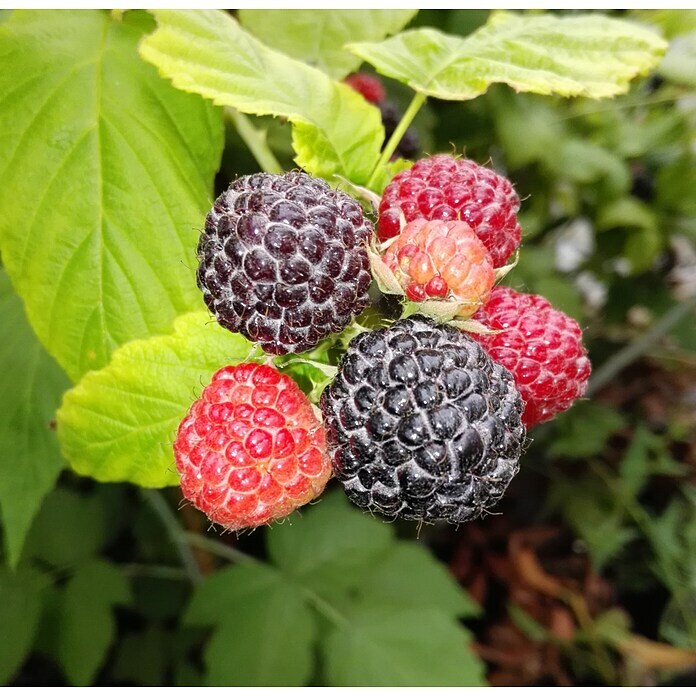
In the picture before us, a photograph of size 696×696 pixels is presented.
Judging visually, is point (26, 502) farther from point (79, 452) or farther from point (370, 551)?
point (370, 551)

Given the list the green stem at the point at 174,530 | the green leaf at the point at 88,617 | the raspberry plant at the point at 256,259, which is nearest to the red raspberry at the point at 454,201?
the raspberry plant at the point at 256,259

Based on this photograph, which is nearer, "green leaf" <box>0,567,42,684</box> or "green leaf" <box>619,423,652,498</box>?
"green leaf" <box>0,567,42,684</box>

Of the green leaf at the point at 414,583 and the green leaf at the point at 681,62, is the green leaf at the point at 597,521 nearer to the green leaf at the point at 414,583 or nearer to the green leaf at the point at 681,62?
the green leaf at the point at 414,583

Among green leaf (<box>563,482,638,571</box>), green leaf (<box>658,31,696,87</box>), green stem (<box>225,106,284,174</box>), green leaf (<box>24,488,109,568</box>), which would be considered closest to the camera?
green stem (<box>225,106,284,174</box>)

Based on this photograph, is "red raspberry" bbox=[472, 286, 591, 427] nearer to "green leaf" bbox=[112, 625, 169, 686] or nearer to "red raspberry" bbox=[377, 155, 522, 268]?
"red raspberry" bbox=[377, 155, 522, 268]

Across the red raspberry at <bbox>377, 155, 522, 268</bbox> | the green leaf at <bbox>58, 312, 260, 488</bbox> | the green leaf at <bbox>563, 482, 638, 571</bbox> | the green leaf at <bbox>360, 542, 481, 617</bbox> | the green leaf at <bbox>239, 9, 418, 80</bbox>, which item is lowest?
the green leaf at <bbox>360, 542, 481, 617</bbox>

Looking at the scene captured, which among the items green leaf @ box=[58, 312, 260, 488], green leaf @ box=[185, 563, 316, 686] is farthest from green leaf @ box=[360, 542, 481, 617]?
green leaf @ box=[58, 312, 260, 488]

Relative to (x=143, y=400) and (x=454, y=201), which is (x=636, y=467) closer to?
(x=454, y=201)

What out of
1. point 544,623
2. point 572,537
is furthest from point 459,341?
point 572,537
